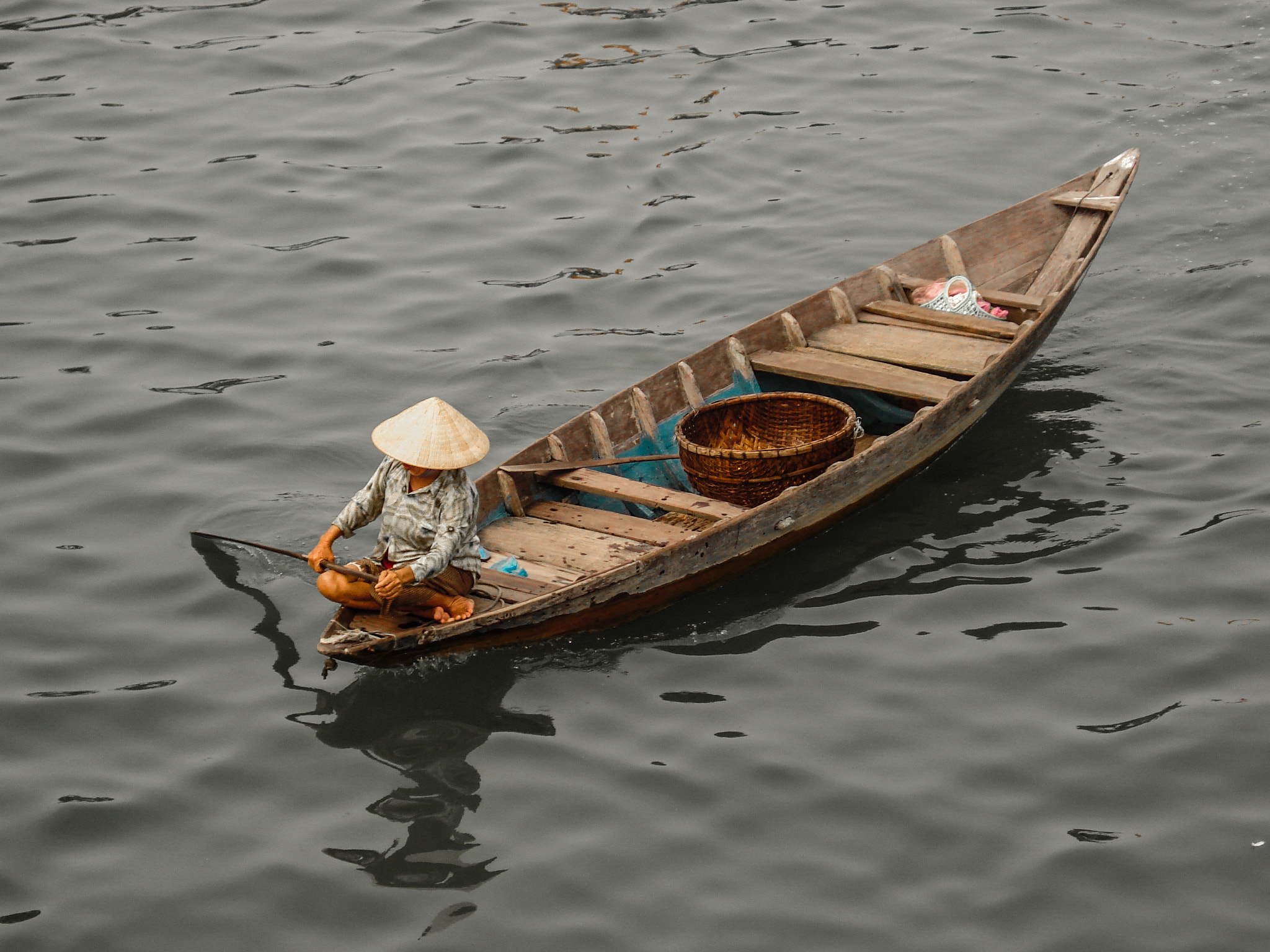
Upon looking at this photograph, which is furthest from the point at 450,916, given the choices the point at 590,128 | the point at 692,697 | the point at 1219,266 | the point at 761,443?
the point at 590,128

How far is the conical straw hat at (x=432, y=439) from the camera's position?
651 centimetres

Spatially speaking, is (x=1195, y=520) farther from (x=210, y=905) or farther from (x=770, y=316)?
(x=210, y=905)

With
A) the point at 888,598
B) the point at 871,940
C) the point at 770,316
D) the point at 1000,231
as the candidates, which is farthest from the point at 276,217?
the point at 871,940

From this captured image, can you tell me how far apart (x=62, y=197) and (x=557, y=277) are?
15.6 feet

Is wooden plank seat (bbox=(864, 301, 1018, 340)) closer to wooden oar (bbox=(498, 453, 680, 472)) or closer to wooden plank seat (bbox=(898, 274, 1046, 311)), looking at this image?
wooden plank seat (bbox=(898, 274, 1046, 311))

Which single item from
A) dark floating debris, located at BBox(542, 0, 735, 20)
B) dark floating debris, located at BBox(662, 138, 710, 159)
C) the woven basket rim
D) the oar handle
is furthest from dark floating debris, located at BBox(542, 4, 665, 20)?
the oar handle

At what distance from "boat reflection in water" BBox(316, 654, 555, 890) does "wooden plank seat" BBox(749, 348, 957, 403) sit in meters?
2.91

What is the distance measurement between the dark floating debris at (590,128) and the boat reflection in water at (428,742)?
7.97m

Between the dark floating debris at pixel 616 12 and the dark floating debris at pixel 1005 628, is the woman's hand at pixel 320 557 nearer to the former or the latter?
the dark floating debris at pixel 1005 628

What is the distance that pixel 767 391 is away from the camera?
9.20 meters

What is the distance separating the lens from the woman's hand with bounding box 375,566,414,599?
→ 21.3ft

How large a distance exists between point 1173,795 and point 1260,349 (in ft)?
16.3

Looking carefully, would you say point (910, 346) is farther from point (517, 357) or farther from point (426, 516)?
point (426, 516)

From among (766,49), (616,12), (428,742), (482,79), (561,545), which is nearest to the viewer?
(428,742)
